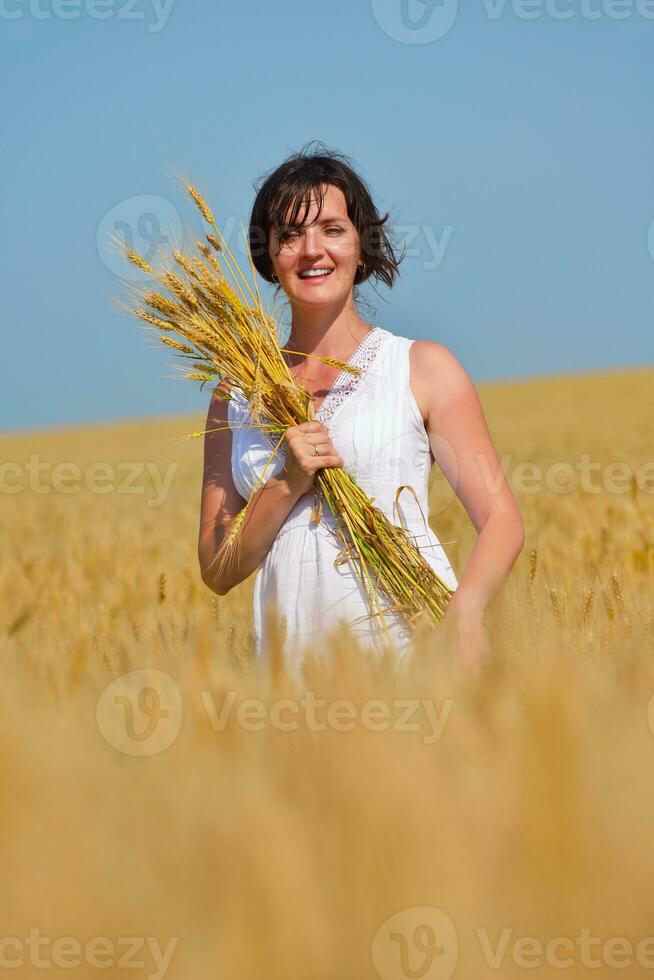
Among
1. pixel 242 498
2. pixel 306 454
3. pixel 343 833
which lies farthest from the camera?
pixel 242 498

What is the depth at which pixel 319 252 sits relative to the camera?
235 cm

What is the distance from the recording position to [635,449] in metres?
9.77

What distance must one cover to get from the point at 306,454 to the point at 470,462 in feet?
1.21

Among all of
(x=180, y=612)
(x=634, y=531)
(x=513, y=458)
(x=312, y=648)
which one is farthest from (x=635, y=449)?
(x=312, y=648)

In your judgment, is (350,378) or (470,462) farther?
(350,378)

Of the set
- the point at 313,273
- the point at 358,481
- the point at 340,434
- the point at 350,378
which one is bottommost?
the point at 358,481

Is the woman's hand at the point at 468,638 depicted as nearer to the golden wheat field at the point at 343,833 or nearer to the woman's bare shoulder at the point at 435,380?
the golden wheat field at the point at 343,833

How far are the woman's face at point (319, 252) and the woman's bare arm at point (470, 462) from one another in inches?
9.4

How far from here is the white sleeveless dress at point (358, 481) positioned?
2.30 m

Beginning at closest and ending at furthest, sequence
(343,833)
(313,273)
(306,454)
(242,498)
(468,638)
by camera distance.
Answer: (343,833), (468,638), (306,454), (313,273), (242,498)

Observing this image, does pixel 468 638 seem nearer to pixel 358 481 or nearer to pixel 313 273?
pixel 358 481

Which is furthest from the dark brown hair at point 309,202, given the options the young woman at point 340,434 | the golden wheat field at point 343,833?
the golden wheat field at point 343,833

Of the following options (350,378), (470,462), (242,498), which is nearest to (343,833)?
(470,462)

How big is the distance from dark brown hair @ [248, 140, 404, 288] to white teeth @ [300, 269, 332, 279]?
11cm
